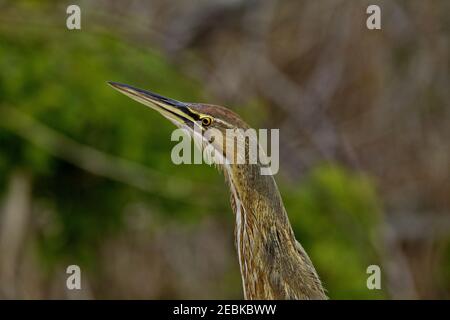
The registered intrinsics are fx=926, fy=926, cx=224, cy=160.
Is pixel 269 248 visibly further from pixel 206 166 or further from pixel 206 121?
pixel 206 166

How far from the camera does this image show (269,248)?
2576 millimetres

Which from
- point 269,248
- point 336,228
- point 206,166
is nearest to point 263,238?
point 269,248

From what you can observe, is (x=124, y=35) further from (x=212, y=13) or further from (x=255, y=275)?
(x=255, y=275)

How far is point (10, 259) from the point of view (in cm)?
418

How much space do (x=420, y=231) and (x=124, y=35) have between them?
2.61 metres

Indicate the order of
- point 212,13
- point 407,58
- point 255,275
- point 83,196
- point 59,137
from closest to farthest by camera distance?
point 255,275, point 59,137, point 83,196, point 212,13, point 407,58

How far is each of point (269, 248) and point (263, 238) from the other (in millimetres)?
32

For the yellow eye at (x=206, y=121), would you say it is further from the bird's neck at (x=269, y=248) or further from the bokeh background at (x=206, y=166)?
the bokeh background at (x=206, y=166)

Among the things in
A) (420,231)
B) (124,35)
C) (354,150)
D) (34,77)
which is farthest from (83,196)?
(420,231)

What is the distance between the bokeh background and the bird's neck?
1.61 metres

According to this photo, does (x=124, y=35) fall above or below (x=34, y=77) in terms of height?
above

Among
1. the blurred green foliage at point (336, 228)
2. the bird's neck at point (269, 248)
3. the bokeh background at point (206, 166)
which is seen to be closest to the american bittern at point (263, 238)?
the bird's neck at point (269, 248)

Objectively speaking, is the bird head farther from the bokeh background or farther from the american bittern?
the bokeh background

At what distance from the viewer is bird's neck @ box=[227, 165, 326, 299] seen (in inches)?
101
